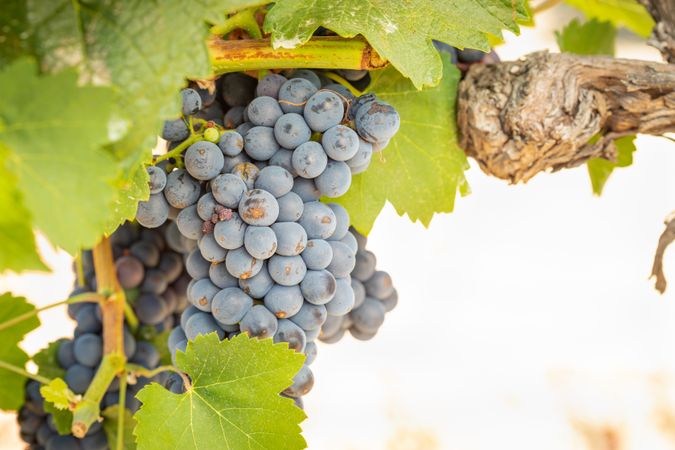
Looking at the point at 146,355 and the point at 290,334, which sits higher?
the point at 290,334

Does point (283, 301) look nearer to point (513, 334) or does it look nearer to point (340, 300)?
point (340, 300)

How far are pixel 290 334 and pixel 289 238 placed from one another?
0.08 m

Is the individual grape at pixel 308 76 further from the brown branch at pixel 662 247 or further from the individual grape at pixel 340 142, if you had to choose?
the brown branch at pixel 662 247

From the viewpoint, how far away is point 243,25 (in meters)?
0.63

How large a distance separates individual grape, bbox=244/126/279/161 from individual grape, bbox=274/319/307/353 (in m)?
0.14

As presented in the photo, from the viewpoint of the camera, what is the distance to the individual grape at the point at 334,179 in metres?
0.62

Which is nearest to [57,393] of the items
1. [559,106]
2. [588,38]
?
[559,106]

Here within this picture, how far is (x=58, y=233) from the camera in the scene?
0.39 metres

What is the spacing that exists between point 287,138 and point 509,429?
1971 mm

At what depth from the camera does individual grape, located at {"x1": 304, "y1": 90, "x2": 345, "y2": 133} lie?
24.0 inches

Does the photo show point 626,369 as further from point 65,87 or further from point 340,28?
point 65,87

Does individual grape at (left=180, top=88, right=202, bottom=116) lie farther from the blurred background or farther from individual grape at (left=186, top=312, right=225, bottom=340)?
the blurred background

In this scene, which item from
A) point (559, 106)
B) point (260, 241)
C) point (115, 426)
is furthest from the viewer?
point (115, 426)

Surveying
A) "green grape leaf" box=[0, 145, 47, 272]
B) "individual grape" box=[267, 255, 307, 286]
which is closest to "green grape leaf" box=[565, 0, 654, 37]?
"individual grape" box=[267, 255, 307, 286]
